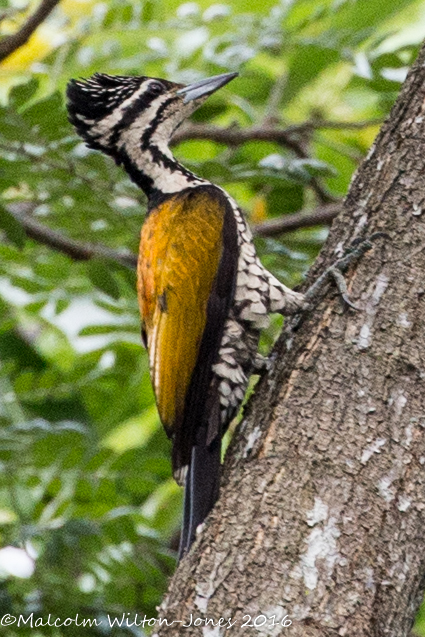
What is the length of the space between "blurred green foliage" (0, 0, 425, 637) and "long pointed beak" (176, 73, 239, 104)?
0.28 metres

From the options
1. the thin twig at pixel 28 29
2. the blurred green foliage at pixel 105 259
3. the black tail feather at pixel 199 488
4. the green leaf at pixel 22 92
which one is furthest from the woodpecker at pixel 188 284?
the thin twig at pixel 28 29

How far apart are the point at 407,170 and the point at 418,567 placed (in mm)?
1160

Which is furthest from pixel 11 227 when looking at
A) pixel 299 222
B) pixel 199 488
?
pixel 299 222

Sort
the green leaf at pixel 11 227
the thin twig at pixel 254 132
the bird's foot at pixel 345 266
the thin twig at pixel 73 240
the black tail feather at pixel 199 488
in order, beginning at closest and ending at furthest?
the bird's foot at pixel 345 266
the black tail feather at pixel 199 488
the green leaf at pixel 11 227
the thin twig at pixel 73 240
the thin twig at pixel 254 132

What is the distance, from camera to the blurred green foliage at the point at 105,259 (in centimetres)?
338

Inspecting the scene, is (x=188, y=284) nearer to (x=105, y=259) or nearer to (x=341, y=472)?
(x=105, y=259)

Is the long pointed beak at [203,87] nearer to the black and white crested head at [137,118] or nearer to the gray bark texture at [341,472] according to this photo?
the black and white crested head at [137,118]

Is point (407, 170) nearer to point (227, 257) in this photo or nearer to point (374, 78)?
point (227, 257)

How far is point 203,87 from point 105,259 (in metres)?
0.81

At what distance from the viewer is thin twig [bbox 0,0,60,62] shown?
366 centimetres

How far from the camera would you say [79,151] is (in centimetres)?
350

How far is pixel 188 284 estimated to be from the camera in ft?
10.0

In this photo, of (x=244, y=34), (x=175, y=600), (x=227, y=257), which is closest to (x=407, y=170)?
(x=227, y=257)

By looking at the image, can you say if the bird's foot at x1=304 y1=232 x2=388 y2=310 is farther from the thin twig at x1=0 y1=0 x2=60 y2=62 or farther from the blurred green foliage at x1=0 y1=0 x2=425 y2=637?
the thin twig at x1=0 y1=0 x2=60 y2=62
